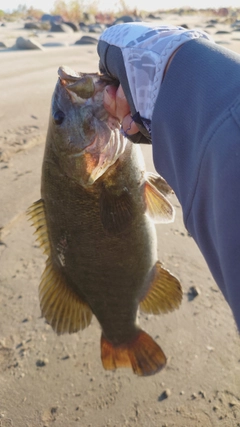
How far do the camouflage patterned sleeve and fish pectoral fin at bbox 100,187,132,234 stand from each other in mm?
444

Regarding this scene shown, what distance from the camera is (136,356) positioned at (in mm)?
2514

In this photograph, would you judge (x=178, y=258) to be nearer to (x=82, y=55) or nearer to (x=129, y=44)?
(x=129, y=44)

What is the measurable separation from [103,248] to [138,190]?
0.36 m

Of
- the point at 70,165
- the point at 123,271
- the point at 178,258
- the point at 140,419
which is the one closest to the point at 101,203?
the point at 70,165

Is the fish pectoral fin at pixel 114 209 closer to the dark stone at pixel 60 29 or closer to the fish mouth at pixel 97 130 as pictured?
the fish mouth at pixel 97 130

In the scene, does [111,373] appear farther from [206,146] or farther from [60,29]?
[60,29]

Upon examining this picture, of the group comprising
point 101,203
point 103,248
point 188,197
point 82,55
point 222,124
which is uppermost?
point 222,124

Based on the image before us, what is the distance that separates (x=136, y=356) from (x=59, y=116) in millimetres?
1465

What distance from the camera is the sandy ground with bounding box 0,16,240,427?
2442mm

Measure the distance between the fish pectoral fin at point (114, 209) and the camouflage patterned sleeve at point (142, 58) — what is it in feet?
1.46

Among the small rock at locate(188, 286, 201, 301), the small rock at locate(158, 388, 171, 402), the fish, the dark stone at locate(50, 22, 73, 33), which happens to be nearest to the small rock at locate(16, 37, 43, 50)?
the dark stone at locate(50, 22, 73, 33)

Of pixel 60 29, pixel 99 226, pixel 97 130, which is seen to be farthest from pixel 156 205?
pixel 60 29

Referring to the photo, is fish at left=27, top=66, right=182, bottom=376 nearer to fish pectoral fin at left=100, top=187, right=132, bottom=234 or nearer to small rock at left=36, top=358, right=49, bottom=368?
fish pectoral fin at left=100, top=187, right=132, bottom=234

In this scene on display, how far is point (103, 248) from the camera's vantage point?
2209mm
